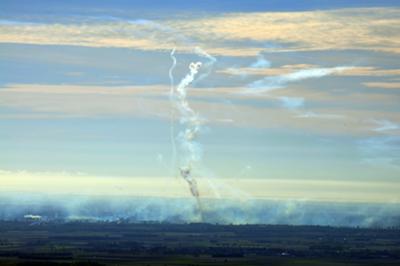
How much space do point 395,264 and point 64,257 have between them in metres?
58.5

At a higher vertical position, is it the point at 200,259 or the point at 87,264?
the point at 200,259

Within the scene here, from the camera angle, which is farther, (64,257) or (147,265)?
(64,257)

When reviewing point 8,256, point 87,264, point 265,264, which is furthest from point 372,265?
point 8,256

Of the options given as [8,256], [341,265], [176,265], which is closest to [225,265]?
[176,265]

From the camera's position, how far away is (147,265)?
179500 mm

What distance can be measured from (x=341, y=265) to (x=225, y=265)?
21702 millimetres

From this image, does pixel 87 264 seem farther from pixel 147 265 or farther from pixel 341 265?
pixel 341 265

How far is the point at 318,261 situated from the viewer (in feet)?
656

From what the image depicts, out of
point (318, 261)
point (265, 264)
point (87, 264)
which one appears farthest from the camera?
point (318, 261)

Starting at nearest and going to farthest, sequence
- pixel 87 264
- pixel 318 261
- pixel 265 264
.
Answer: pixel 87 264, pixel 265 264, pixel 318 261

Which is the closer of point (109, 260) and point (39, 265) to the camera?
point (39, 265)

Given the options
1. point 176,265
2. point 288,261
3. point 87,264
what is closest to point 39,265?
point 87,264

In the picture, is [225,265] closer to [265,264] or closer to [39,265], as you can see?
[265,264]

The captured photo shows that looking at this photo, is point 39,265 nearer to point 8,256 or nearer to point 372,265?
point 8,256
